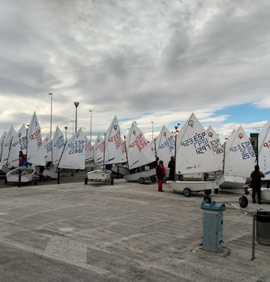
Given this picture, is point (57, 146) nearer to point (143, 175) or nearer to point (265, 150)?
point (143, 175)

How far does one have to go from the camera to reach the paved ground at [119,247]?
15.0ft

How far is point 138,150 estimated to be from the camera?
20641mm

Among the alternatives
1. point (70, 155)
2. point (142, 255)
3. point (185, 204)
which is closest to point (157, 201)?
point (185, 204)

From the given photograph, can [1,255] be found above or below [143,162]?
below

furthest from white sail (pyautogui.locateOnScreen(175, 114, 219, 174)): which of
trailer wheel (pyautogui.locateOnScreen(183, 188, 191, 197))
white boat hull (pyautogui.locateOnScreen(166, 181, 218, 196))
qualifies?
trailer wheel (pyautogui.locateOnScreen(183, 188, 191, 197))

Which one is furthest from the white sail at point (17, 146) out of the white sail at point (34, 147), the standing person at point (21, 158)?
the white sail at point (34, 147)

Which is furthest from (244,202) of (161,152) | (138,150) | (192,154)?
(161,152)

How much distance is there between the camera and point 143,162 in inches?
804

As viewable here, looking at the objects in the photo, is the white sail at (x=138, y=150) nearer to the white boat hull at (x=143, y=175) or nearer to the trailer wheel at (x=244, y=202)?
the white boat hull at (x=143, y=175)

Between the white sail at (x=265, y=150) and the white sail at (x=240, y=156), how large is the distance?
1879 mm

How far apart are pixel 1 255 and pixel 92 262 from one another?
177 centimetres

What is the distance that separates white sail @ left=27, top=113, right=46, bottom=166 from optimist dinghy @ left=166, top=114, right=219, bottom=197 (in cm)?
1088

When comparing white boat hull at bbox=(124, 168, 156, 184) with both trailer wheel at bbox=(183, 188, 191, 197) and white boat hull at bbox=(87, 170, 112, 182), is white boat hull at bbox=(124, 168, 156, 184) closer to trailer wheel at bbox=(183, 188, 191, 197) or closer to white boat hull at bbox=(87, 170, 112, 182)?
white boat hull at bbox=(87, 170, 112, 182)

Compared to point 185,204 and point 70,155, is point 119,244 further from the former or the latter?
point 70,155
